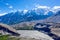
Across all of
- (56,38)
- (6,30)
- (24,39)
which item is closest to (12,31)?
(6,30)

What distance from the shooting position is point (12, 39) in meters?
72.4

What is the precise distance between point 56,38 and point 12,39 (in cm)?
4301

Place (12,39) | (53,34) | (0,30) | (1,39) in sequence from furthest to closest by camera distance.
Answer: (53,34) < (0,30) < (12,39) < (1,39)

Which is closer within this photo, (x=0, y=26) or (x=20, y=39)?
(x=20, y=39)

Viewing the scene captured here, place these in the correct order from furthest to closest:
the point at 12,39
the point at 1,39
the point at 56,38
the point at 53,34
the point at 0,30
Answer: the point at 53,34, the point at 56,38, the point at 0,30, the point at 12,39, the point at 1,39

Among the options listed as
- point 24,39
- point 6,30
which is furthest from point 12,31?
point 24,39

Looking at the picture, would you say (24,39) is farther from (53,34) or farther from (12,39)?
(53,34)

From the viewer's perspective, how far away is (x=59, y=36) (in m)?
111

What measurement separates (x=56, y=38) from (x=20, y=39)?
129 feet

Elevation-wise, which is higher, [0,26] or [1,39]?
[0,26]

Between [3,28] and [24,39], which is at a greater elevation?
[3,28]

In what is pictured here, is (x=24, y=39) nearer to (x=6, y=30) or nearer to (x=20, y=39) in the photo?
(x=20, y=39)

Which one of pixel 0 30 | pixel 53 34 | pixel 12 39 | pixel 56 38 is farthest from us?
pixel 53 34

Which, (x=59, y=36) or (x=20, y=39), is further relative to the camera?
(x=59, y=36)
